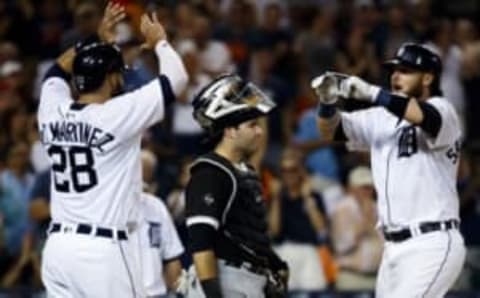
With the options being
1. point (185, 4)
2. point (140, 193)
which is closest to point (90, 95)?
point (140, 193)

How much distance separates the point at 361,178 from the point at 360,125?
3.82m

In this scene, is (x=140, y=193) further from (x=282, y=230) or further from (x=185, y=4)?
(x=185, y=4)

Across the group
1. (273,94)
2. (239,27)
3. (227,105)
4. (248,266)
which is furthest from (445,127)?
A: (239,27)

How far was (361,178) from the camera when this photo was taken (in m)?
13.4

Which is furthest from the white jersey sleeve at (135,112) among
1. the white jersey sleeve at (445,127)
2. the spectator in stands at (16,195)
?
the spectator in stands at (16,195)

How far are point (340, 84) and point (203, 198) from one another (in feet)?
3.17

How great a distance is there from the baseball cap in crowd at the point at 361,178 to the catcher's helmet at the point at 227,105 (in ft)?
14.9

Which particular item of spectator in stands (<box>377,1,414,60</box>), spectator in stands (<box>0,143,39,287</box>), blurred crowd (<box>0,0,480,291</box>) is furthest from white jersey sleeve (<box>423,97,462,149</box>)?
spectator in stands (<box>377,1,414,60</box>)

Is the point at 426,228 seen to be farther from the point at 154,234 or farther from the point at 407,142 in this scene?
the point at 154,234

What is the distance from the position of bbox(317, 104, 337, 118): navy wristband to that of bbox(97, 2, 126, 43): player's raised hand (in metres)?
1.21

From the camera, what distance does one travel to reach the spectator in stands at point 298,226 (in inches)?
518

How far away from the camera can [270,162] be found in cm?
1459

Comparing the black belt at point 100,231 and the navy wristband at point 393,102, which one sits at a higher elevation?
the navy wristband at point 393,102

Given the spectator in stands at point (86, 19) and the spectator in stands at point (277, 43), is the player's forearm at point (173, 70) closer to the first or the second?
the spectator in stands at point (86, 19)
